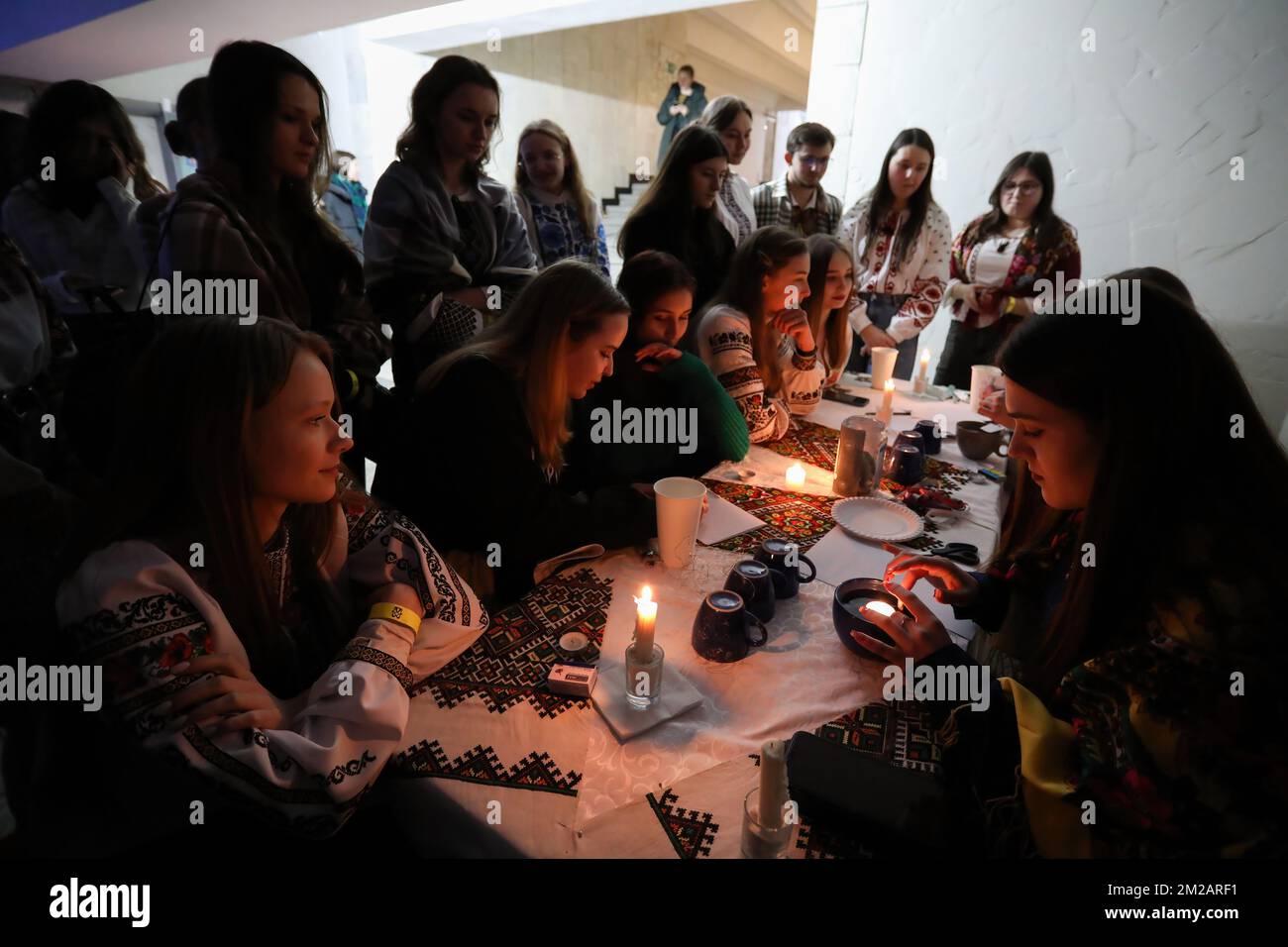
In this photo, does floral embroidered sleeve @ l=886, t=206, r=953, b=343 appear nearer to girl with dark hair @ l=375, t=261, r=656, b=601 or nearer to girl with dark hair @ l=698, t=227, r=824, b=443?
girl with dark hair @ l=698, t=227, r=824, b=443

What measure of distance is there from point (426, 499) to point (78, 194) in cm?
232

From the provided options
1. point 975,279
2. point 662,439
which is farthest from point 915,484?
point 975,279

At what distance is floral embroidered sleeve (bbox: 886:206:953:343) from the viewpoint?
3541mm

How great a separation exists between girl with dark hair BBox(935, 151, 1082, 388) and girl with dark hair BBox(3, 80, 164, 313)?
3998 millimetres

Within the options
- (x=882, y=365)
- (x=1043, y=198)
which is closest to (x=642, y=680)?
(x=882, y=365)

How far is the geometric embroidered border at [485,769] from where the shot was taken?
0.91 meters

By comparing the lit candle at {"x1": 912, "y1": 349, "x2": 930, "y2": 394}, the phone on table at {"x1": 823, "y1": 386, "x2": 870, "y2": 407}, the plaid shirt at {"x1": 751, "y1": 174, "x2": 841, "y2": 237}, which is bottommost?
the phone on table at {"x1": 823, "y1": 386, "x2": 870, "y2": 407}

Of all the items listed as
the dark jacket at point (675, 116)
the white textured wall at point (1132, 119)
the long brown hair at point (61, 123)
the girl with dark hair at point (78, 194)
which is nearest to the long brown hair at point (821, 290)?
the girl with dark hair at point (78, 194)

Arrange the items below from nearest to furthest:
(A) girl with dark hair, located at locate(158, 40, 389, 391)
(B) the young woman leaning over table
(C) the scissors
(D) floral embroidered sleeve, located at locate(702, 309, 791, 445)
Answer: (B) the young woman leaning over table, (C) the scissors, (A) girl with dark hair, located at locate(158, 40, 389, 391), (D) floral embroidered sleeve, located at locate(702, 309, 791, 445)

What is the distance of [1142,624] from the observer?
36.0 inches

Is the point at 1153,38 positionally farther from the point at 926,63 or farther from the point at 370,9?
the point at 370,9

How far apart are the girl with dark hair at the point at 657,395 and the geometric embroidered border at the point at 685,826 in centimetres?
123

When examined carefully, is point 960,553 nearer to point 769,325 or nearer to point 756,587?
point 756,587

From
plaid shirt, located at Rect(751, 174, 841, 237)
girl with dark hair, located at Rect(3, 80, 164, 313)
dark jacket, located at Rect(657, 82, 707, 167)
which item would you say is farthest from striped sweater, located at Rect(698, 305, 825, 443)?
dark jacket, located at Rect(657, 82, 707, 167)
